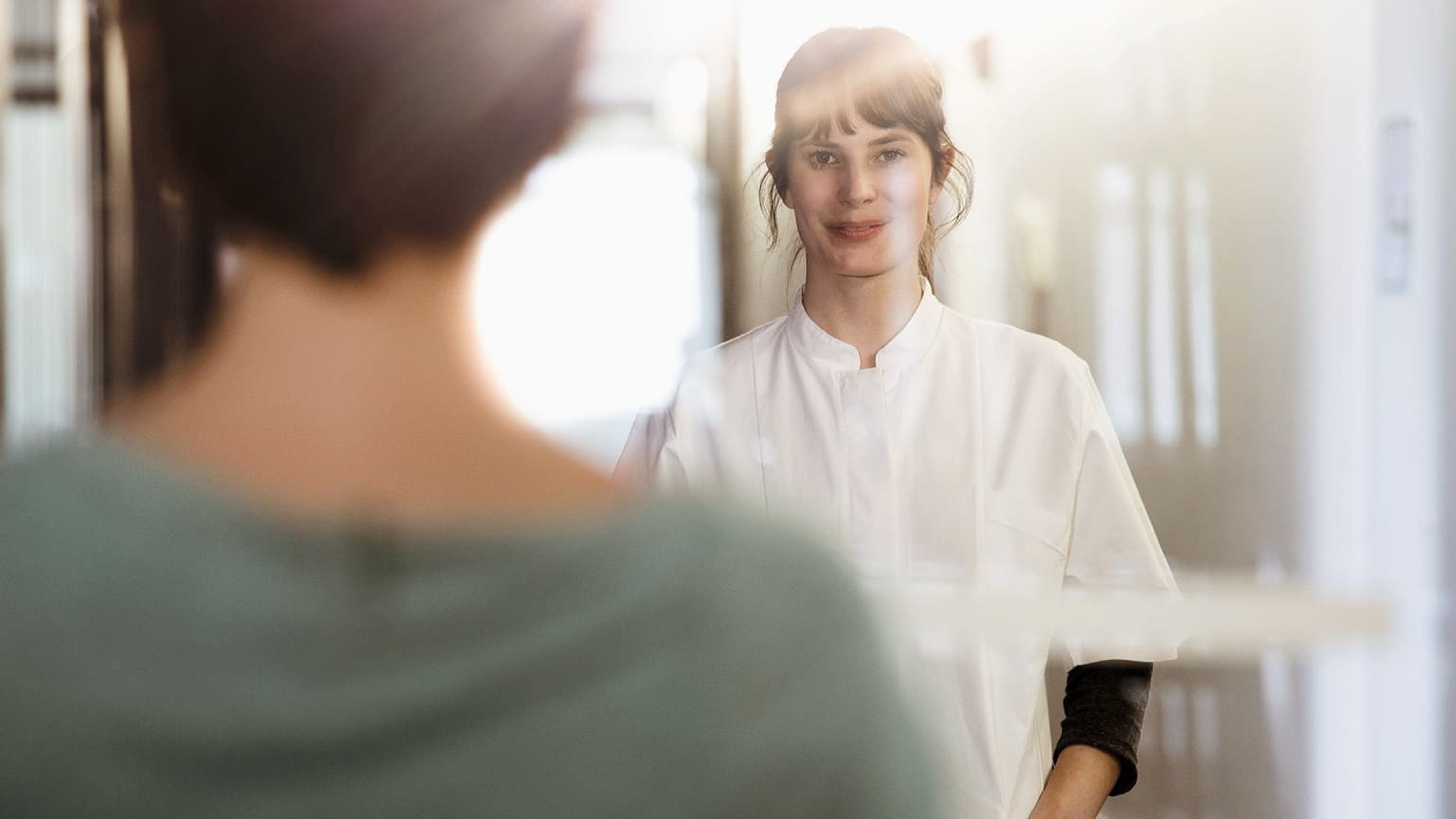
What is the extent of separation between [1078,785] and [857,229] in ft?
1.49

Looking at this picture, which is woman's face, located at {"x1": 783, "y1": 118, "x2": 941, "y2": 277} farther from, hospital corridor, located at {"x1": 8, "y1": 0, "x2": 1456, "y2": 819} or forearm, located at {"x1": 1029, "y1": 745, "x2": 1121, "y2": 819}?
forearm, located at {"x1": 1029, "y1": 745, "x2": 1121, "y2": 819}

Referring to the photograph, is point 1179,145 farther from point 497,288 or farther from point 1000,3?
point 497,288

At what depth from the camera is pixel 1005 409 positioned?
98 cm

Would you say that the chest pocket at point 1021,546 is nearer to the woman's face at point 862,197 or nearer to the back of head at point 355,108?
the woman's face at point 862,197

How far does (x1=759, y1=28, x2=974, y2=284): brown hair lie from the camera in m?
0.95

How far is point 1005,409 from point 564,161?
38 cm

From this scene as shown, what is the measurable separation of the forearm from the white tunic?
1cm

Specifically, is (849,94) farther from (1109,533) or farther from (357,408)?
(357,408)

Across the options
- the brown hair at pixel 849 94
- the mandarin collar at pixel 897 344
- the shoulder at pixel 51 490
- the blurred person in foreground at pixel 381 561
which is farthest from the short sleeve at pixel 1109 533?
the shoulder at pixel 51 490

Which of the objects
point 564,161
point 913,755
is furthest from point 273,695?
point 564,161

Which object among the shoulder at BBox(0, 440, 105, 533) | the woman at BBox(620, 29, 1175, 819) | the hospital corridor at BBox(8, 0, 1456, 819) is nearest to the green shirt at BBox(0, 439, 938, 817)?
the shoulder at BBox(0, 440, 105, 533)

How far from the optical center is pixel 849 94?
3.13 feet

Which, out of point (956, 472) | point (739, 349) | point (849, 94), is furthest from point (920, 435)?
point (849, 94)

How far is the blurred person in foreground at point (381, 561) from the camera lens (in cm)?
29
